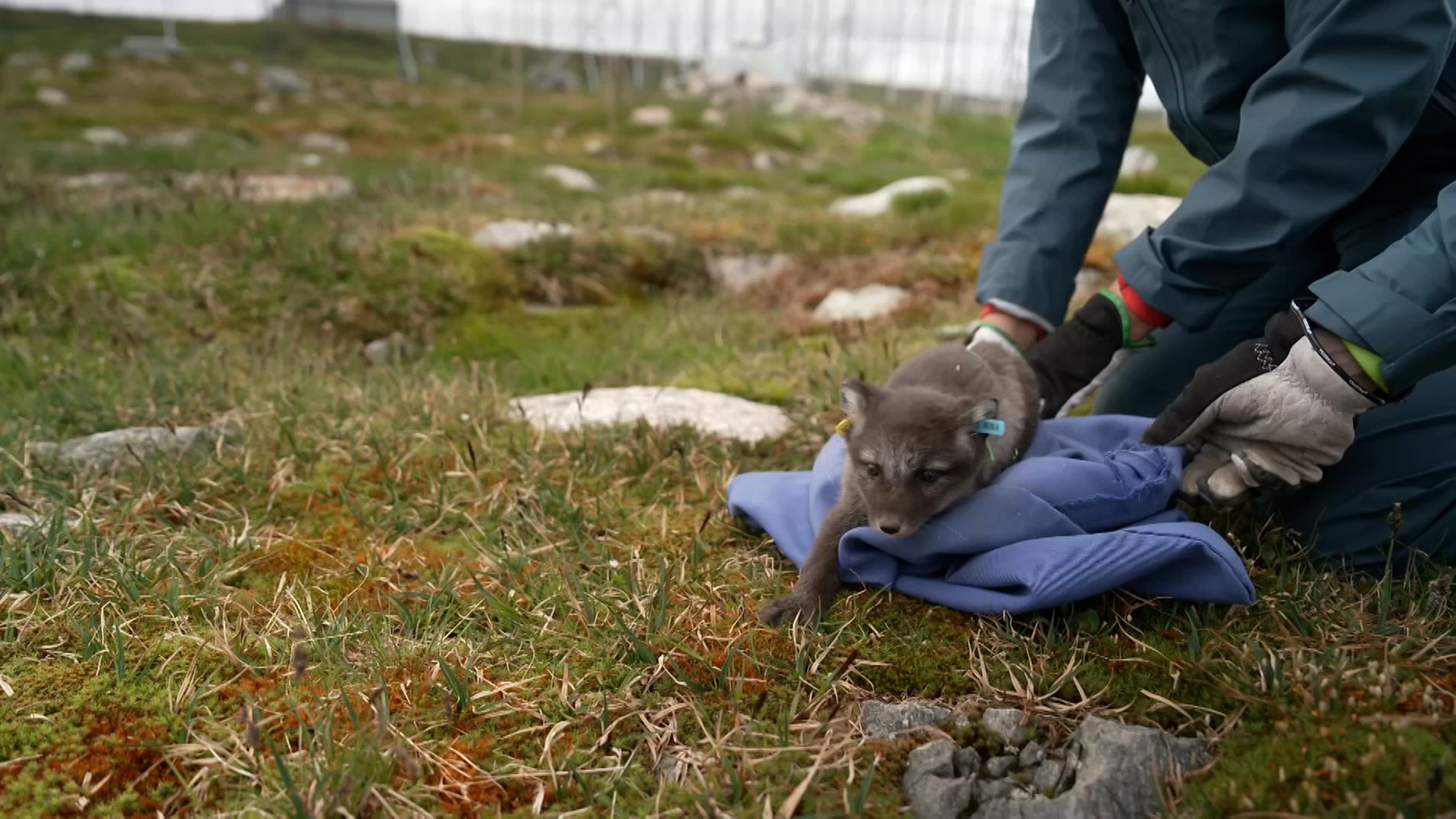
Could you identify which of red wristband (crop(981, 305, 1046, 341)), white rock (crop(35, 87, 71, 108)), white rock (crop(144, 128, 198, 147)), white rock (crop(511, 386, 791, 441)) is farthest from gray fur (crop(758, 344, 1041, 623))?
white rock (crop(35, 87, 71, 108))

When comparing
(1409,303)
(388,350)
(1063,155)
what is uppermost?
(1063,155)

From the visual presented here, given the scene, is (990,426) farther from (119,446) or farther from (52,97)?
(52,97)

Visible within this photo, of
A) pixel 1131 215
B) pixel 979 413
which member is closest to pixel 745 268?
pixel 1131 215

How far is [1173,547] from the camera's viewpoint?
315 cm

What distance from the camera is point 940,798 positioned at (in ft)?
8.46

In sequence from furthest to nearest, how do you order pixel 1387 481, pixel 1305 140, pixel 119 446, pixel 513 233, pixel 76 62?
pixel 76 62
pixel 513 233
pixel 119 446
pixel 1387 481
pixel 1305 140

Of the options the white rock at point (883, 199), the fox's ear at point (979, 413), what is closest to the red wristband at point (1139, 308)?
the fox's ear at point (979, 413)

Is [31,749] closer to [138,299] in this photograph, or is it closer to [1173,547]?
[1173,547]

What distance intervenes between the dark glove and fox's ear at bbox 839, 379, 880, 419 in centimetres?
97

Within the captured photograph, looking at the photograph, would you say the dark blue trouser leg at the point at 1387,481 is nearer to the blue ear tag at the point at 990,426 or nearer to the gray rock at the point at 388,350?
the blue ear tag at the point at 990,426

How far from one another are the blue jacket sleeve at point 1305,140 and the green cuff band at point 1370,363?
0.71 m

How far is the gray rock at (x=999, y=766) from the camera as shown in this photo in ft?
8.91

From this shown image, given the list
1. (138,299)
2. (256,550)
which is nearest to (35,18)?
(138,299)

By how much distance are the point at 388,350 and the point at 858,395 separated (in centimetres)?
469
